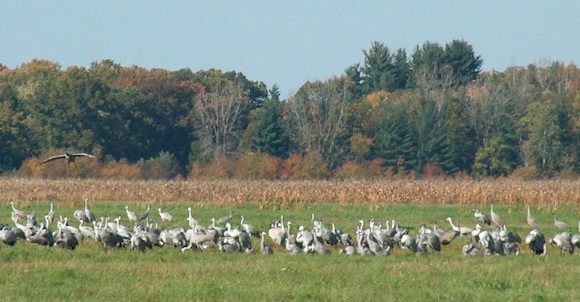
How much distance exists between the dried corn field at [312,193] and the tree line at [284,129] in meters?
18.3

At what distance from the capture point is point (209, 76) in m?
102

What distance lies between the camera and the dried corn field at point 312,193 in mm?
40875

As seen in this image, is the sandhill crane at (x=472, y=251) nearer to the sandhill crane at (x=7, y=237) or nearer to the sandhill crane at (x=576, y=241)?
the sandhill crane at (x=576, y=241)

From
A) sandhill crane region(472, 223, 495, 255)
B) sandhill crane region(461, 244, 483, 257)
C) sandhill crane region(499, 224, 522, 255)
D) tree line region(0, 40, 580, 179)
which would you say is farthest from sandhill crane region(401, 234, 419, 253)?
tree line region(0, 40, 580, 179)

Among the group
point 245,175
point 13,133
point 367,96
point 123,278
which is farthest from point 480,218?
point 367,96

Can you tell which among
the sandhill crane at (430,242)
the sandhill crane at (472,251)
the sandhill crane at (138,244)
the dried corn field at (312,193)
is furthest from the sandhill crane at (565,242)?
the dried corn field at (312,193)

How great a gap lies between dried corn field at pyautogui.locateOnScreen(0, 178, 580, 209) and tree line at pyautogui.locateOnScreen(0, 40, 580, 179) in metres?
18.3

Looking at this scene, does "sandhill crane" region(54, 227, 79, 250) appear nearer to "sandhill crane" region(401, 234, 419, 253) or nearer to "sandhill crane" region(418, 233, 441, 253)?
"sandhill crane" region(401, 234, 419, 253)

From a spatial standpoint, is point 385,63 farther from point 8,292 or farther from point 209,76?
point 8,292

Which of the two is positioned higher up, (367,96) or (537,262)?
(367,96)

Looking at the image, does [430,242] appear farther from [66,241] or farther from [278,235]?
[66,241]

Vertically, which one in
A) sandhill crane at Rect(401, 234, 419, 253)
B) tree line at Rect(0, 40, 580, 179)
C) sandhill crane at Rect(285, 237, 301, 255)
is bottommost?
sandhill crane at Rect(285, 237, 301, 255)

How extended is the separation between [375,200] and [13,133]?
116ft

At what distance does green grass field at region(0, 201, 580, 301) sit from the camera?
50.3 feet
